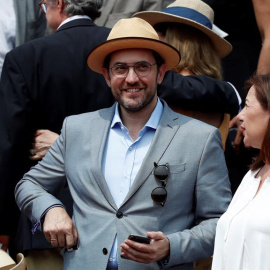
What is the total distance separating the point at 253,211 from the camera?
4.04 metres

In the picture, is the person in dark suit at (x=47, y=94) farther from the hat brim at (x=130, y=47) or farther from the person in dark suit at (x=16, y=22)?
the person in dark suit at (x=16, y=22)

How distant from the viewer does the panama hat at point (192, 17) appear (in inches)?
229

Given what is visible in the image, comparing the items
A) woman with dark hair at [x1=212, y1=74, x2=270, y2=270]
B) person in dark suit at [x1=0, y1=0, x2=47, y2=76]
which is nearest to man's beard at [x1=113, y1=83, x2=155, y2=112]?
woman with dark hair at [x1=212, y1=74, x2=270, y2=270]

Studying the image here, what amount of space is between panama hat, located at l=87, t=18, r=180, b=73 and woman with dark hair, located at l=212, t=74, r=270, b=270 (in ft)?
2.43

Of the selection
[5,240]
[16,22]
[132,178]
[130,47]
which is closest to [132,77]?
[130,47]

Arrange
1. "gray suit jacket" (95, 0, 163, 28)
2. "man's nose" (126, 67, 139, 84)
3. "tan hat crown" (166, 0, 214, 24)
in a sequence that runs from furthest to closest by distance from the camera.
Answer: "gray suit jacket" (95, 0, 163, 28) → "tan hat crown" (166, 0, 214, 24) → "man's nose" (126, 67, 139, 84)

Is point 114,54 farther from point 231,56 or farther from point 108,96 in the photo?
point 231,56

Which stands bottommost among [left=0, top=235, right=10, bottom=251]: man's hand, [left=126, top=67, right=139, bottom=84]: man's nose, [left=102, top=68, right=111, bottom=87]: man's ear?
[left=0, top=235, right=10, bottom=251]: man's hand

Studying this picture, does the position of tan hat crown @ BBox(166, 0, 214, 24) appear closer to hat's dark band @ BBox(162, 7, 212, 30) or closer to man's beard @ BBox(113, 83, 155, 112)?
hat's dark band @ BBox(162, 7, 212, 30)

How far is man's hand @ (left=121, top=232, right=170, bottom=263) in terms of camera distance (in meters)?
4.39

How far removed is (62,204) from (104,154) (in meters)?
0.35

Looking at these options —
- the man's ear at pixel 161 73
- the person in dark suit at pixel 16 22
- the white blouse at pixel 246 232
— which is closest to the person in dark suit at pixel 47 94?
the man's ear at pixel 161 73

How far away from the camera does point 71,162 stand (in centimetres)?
490

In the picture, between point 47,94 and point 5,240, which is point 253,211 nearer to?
point 47,94
